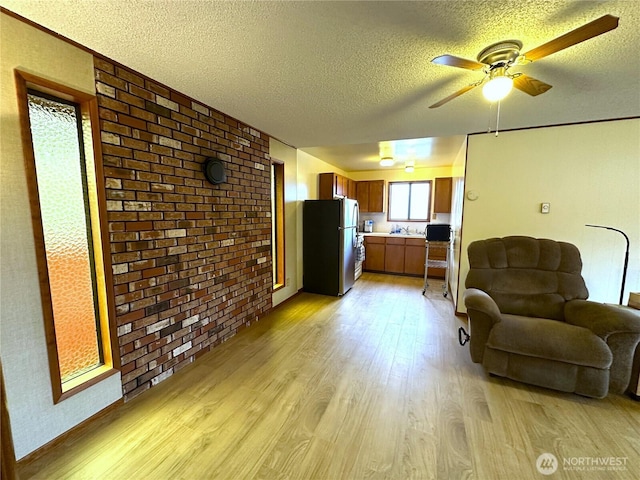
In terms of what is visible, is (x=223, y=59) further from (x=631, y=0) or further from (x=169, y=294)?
(x=631, y=0)

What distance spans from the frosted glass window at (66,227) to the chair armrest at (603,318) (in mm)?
3429

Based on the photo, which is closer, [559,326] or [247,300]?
[559,326]

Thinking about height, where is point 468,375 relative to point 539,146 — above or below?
below

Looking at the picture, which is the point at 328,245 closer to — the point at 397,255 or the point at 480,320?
the point at 397,255

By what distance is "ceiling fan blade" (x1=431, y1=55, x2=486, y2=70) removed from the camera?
136 centimetres

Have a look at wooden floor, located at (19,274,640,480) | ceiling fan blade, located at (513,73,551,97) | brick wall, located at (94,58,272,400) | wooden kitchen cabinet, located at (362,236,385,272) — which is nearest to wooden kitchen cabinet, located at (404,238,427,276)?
wooden kitchen cabinet, located at (362,236,385,272)

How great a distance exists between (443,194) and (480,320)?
388cm

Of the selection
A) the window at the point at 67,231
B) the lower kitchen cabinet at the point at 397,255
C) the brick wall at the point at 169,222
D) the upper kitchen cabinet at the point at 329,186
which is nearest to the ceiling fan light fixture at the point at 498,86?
the brick wall at the point at 169,222

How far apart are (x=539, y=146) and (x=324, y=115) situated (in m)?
2.36

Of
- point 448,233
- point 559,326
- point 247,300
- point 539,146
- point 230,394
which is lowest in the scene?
point 230,394

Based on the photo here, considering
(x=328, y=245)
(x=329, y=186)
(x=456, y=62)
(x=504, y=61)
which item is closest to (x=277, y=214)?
(x=328, y=245)

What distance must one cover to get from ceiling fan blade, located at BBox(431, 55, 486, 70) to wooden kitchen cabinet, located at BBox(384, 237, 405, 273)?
4.20 metres

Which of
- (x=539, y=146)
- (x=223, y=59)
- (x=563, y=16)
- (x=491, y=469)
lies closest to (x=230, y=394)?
(x=491, y=469)

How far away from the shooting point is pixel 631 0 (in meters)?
1.16
